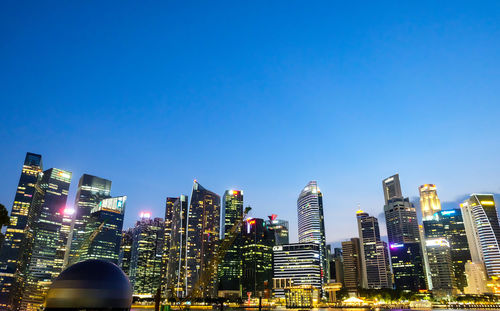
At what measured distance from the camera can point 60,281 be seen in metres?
60.5

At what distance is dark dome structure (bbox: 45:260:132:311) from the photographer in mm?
58281

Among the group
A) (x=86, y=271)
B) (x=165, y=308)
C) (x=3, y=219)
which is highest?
(x=3, y=219)

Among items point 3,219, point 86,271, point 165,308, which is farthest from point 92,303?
point 165,308

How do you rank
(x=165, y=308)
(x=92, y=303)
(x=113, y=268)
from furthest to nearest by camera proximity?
(x=165, y=308)
(x=113, y=268)
(x=92, y=303)

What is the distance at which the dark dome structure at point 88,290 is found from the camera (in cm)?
5828

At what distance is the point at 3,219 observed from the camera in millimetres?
59531

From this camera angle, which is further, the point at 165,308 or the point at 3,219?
the point at 165,308

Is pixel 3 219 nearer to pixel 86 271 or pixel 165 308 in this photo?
pixel 86 271

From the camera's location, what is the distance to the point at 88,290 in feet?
193

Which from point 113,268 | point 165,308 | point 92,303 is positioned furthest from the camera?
point 165,308

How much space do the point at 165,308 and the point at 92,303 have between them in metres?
48.1

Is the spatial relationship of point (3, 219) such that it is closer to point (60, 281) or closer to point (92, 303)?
point (60, 281)

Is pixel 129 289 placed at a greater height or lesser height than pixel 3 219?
lesser

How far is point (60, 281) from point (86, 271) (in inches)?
176
